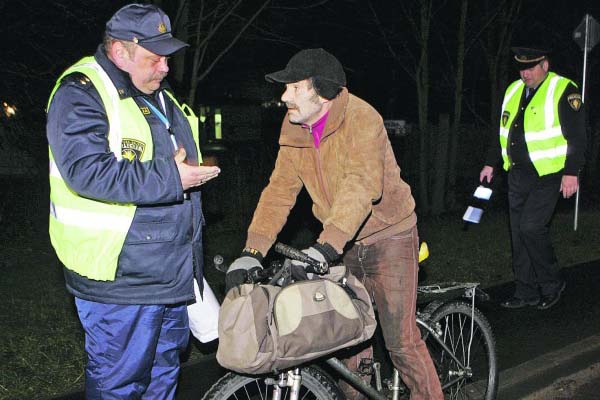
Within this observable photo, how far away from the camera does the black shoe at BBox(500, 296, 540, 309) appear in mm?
6434

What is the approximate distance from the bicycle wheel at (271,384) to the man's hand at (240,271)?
374mm

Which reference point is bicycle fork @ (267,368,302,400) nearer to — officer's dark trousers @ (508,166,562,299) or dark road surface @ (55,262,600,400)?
dark road surface @ (55,262,600,400)

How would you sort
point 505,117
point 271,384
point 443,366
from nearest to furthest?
1. point 271,384
2. point 443,366
3. point 505,117

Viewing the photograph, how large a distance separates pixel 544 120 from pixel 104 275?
4.43m

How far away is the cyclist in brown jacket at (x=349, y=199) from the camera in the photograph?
10.1 feet

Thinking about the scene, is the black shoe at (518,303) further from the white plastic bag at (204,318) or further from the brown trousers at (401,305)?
the white plastic bag at (204,318)

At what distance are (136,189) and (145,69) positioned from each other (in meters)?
0.56

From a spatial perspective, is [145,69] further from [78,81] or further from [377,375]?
[377,375]

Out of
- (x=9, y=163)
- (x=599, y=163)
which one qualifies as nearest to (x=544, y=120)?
(x=9, y=163)

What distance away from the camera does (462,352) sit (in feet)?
13.6

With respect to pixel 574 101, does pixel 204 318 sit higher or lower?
lower

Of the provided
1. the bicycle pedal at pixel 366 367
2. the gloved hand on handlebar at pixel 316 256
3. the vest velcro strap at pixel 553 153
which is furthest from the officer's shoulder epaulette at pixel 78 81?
the vest velcro strap at pixel 553 153

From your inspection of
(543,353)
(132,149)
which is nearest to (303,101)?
(132,149)

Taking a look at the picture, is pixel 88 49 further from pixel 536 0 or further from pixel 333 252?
pixel 536 0
